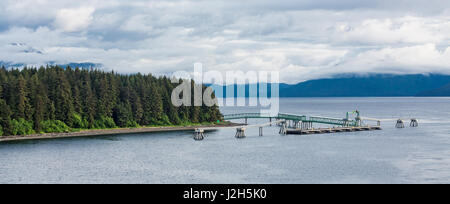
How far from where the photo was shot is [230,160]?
3017 inches

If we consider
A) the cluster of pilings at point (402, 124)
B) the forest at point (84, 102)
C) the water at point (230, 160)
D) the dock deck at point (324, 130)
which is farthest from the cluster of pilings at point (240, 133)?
the cluster of pilings at point (402, 124)

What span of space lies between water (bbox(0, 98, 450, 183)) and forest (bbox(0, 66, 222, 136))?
13.9 m

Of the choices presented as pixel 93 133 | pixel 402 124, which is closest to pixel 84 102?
pixel 93 133

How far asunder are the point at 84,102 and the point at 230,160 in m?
63.6

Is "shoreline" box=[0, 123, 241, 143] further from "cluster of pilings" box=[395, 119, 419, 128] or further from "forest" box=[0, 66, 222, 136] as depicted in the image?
"cluster of pilings" box=[395, 119, 419, 128]

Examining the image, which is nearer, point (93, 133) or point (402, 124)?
point (93, 133)

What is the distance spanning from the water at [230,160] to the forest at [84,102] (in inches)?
549

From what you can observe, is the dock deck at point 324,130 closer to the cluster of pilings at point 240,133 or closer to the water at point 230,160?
the water at point 230,160

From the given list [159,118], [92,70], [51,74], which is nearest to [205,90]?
[159,118]

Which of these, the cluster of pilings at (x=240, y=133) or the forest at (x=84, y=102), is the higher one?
the forest at (x=84, y=102)

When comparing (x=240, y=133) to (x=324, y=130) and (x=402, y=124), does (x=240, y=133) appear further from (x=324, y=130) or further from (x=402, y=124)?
(x=402, y=124)

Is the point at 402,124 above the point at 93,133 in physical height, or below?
above

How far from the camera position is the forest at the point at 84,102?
367ft

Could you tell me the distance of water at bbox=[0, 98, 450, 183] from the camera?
62375mm
